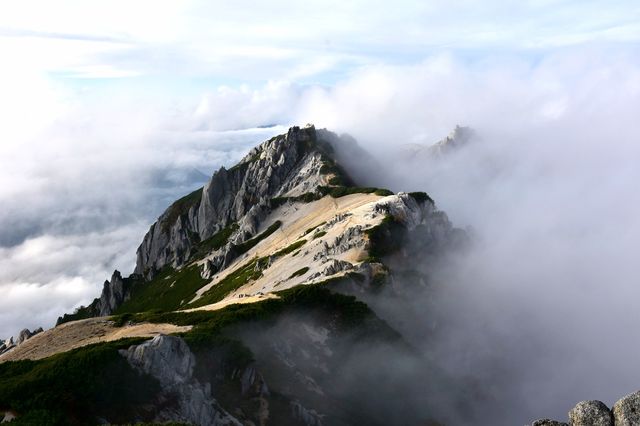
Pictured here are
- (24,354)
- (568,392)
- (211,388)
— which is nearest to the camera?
(211,388)

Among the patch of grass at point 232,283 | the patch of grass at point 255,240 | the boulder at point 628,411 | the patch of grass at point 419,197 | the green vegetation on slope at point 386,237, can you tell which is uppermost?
the patch of grass at point 255,240

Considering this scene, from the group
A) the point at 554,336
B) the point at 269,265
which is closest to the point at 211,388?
the point at 269,265

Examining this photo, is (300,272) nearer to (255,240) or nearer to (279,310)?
(279,310)

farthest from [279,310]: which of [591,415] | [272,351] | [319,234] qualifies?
[319,234]

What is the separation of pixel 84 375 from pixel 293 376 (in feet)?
89.6

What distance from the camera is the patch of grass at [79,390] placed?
174 ft

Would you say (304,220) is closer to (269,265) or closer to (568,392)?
(269,265)

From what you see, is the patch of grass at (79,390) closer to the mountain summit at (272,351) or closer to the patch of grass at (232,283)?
the mountain summit at (272,351)

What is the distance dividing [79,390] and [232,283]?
94416 millimetres

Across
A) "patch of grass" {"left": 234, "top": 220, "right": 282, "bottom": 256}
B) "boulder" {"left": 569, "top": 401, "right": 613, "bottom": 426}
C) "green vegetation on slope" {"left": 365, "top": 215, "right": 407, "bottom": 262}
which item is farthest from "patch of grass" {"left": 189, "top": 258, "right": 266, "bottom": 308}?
"boulder" {"left": 569, "top": 401, "right": 613, "bottom": 426}

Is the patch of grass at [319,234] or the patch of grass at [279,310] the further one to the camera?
the patch of grass at [319,234]

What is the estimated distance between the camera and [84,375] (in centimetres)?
5725

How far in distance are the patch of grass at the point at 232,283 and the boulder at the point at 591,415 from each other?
102316 mm

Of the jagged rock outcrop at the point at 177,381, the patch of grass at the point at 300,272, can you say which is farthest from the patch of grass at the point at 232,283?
the jagged rock outcrop at the point at 177,381
